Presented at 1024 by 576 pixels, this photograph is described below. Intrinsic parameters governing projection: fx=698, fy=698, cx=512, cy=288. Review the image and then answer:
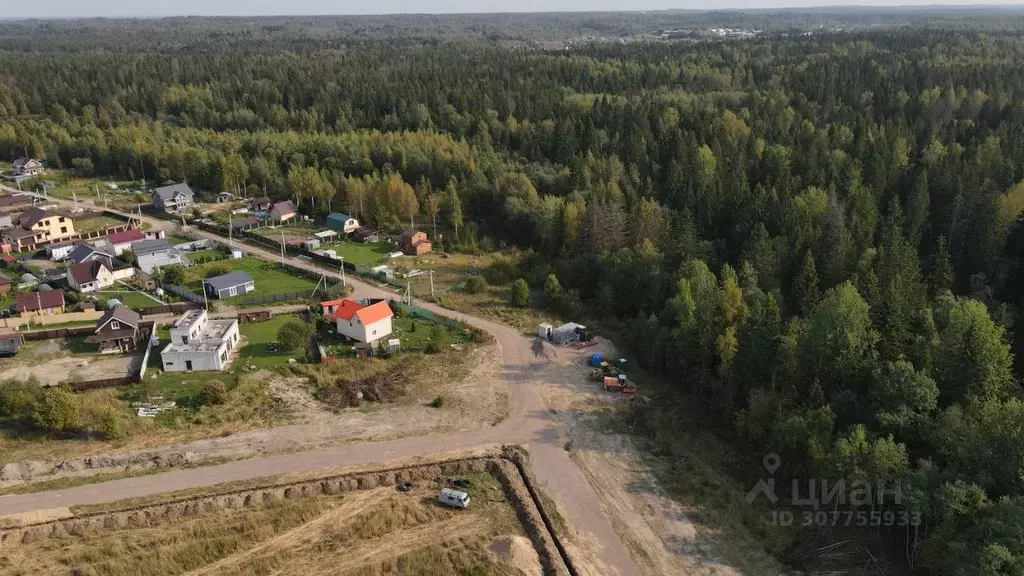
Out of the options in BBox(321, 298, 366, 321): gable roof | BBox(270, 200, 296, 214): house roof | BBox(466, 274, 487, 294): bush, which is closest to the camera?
BBox(321, 298, 366, 321): gable roof

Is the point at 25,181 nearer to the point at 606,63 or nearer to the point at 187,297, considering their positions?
the point at 187,297

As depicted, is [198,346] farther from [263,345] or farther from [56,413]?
[56,413]

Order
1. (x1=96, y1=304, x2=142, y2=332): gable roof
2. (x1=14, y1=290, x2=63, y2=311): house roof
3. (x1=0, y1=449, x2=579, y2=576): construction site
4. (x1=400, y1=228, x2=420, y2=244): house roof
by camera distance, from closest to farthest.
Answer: (x1=0, y1=449, x2=579, y2=576): construction site → (x1=96, y1=304, x2=142, y2=332): gable roof → (x1=14, y1=290, x2=63, y2=311): house roof → (x1=400, y1=228, x2=420, y2=244): house roof

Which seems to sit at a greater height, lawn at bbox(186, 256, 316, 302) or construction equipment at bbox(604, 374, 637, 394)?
lawn at bbox(186, 256, 316, 302)

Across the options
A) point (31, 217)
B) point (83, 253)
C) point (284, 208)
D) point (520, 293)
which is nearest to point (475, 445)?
point (520, 293)

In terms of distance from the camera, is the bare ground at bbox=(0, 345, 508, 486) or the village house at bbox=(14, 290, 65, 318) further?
the village house at bbox=(14, 290, 65, 318)

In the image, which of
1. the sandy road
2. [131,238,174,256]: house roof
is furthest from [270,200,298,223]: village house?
the sandy road

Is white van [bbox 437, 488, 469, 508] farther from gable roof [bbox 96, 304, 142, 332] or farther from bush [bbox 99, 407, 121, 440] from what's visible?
gable roof [bbox 96, 304, 142, 332]
